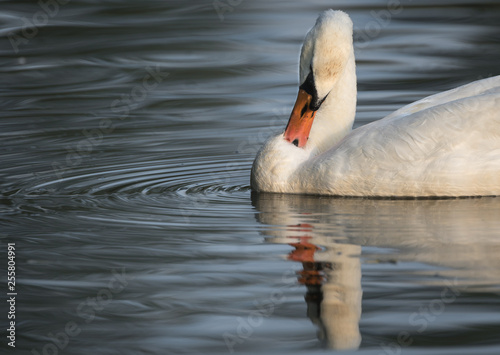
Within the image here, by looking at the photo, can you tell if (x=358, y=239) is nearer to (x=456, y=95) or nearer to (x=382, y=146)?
(x=382, y=146)

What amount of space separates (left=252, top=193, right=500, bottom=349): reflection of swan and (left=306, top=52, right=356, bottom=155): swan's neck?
2.31ft

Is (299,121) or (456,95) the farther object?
(299,121)

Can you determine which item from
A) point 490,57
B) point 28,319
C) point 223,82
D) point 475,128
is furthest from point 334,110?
point 490,57

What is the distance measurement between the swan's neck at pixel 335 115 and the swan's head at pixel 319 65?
2.6 inches

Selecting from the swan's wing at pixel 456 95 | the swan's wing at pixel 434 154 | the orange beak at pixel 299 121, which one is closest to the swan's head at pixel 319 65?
the orange beak at pixel 299 121

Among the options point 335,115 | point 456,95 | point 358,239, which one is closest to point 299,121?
point 335,115

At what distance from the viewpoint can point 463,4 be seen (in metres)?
17.9

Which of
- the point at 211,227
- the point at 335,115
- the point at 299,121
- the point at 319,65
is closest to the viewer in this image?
the point at 211,227

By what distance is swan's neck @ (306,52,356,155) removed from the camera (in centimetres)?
847

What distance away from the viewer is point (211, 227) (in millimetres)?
6996

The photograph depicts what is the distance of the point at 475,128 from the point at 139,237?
2.56 m

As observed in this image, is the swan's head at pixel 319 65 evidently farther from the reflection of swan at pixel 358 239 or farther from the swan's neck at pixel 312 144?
the reflection of swan at pixel 358 239

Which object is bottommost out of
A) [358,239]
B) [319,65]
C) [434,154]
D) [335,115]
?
[358,239]

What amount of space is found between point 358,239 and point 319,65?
6.86 feet
